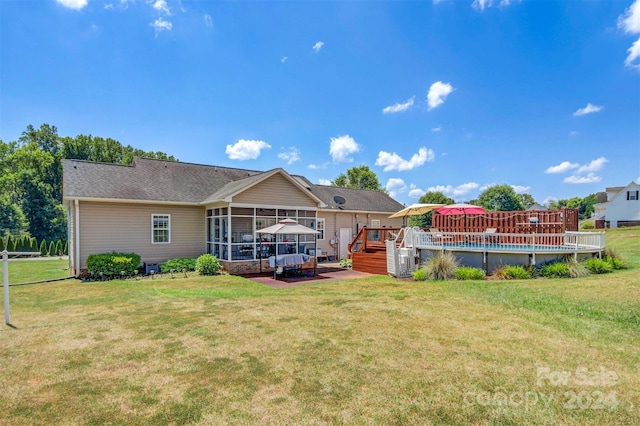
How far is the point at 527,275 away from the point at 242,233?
12.0 m

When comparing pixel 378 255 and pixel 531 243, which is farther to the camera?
pixel 378 255

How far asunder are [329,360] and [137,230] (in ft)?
42.9

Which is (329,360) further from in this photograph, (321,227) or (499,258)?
(321,227)

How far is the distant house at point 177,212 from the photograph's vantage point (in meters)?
13.6

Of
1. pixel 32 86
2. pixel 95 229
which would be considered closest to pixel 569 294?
pixel 95 229

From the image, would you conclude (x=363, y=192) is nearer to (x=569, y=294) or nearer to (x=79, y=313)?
(x=569, y=294)

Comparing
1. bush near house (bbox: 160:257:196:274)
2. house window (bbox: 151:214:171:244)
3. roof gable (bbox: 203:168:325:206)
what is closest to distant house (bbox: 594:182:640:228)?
roof gable (bbox: 203:168:325:206)

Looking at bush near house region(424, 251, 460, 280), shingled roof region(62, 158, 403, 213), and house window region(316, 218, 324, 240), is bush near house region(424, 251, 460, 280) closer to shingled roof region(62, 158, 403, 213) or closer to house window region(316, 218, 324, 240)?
shingled roof region(62, 158, 403, 213)

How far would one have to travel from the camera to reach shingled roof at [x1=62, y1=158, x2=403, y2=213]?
544 inches

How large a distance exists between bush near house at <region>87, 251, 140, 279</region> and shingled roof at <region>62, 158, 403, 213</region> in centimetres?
245

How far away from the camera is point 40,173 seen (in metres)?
42.3

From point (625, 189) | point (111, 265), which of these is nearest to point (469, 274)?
point (111, 265)

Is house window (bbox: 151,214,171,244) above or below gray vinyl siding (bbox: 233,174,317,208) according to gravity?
below

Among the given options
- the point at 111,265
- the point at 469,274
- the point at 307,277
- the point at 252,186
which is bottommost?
the point at 307,277
